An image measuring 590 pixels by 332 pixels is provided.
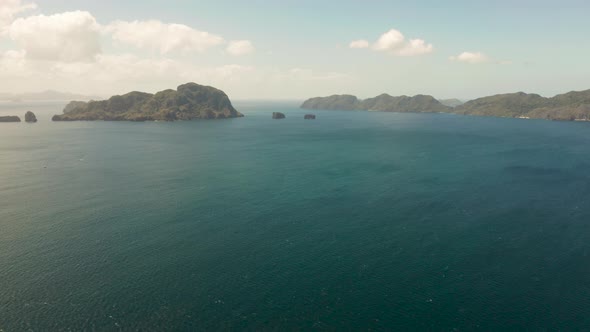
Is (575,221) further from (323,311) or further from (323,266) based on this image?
(323,311)

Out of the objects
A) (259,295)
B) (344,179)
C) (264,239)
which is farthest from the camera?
(344,179)

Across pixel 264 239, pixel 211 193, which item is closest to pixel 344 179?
pixel 211 193

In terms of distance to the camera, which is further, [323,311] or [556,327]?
[323,311]

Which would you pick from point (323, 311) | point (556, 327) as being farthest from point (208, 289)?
point (556, 327)

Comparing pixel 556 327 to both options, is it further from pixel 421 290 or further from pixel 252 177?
pixel 252 177

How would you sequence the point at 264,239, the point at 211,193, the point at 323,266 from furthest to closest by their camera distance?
the point at 211,193
the point at 264,239
the point at 323,266

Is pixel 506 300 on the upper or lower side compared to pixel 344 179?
lower
